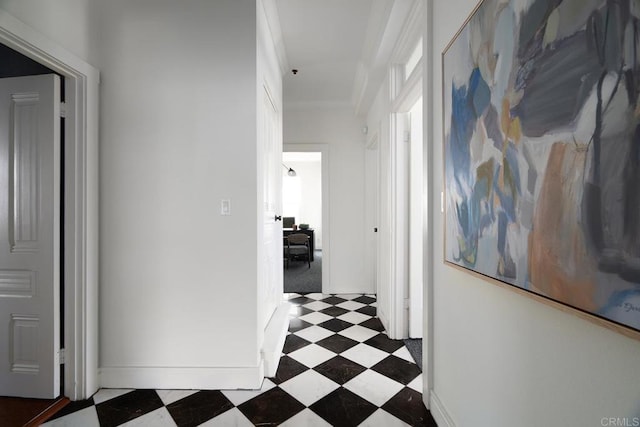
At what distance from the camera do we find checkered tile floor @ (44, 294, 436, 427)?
1.55m

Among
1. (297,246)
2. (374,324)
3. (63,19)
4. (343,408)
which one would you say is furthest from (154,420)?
(297,246)

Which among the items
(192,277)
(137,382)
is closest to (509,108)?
(192,277)

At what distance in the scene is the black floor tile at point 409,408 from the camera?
1.54 meters

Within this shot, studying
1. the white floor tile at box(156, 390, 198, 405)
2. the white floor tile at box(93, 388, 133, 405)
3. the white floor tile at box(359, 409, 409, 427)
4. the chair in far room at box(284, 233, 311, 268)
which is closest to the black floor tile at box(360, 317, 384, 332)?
the white floor tile at box(359, 409, 409, 427)

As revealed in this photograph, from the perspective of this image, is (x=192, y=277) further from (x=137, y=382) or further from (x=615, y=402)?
(x=615, y=402)

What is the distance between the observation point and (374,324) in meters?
2.93

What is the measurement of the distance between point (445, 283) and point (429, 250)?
219 millimetres

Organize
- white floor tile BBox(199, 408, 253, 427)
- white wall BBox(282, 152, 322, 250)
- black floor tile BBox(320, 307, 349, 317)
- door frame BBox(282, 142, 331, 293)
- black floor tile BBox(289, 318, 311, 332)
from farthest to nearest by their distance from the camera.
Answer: white wall BBox(282, 152, 322, 250)
door frame BBox(282, 142, 331, 293)
black floor tile BBox(320, 307, 349, 317)
black floor tile BBox(289, 318, 311, 332)
white floor tile BBox(199, 408, 253, 427)

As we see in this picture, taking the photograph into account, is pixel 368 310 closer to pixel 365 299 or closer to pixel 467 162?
pixel 365 299

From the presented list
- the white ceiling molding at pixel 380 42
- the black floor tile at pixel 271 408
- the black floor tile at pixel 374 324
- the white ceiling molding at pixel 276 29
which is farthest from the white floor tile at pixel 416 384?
the white ceiling molding at pixel 276 29

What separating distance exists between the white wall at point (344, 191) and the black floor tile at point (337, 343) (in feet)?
4.81

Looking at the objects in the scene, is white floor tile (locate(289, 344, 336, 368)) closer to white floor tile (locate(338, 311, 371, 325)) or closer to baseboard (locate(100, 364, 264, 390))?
baseboard (locate(100, 364, 264, 390))

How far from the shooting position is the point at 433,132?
158 centimetres

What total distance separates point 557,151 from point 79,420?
2455mm
